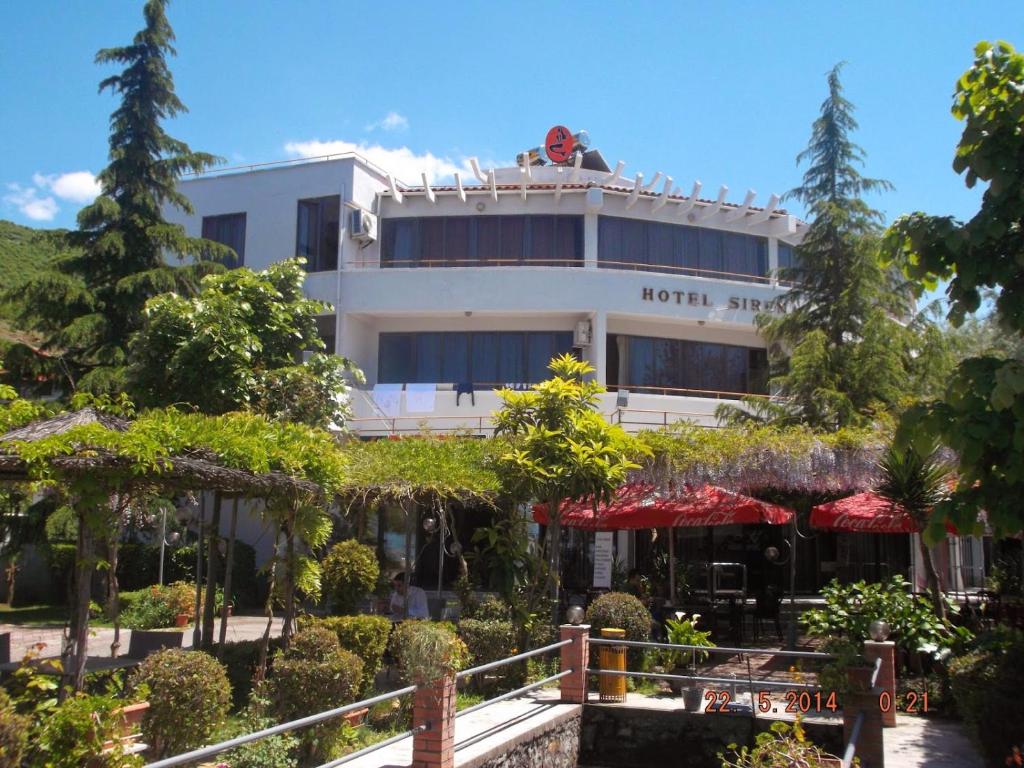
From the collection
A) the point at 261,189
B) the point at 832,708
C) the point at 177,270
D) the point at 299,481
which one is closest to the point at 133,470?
the point at 299,481

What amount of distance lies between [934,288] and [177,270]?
18.5 meters

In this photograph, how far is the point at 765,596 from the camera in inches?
643

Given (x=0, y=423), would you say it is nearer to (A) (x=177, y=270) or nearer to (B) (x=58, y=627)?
(B) (x=58, y=627)

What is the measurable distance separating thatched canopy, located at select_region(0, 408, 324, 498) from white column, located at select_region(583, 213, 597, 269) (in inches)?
611

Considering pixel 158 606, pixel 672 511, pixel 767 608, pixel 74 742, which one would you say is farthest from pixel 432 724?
pixel 158 606

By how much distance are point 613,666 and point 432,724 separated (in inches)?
187

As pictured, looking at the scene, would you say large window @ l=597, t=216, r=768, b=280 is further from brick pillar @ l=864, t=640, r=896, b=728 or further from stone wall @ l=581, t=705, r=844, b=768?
brick pillar @ l=864, t=640, r=896, b=728

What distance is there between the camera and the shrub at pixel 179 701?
8.14 m

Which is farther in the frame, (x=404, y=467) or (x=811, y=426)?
(x=811, y=426)

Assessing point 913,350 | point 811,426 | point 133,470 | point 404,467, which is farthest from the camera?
point 913,350

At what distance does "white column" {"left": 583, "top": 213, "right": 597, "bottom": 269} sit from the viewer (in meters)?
25.2

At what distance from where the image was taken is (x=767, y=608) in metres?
16.2

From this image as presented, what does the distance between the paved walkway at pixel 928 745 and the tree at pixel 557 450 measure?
4.66 metres

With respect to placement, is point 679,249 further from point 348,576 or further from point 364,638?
point 364,638
